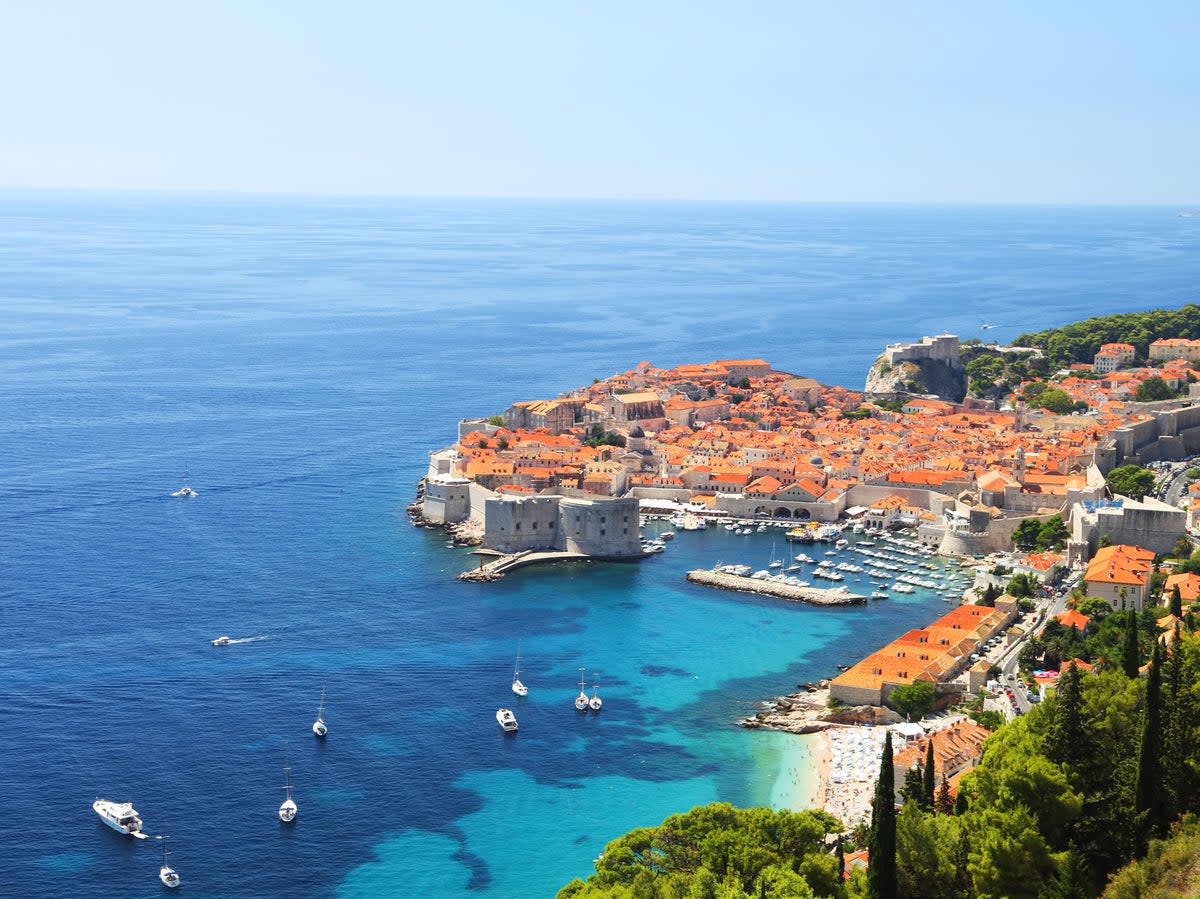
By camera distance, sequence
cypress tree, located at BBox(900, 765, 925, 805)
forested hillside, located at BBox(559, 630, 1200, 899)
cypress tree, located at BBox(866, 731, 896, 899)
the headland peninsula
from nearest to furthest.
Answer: cypress tree, located at BBox(866, 731, 896, 899)
forested hillside, located at BBox(559, 630, 1200, 899)
cypress tree, located at BBox(900, 765, 925, 805)
the headland peninsula

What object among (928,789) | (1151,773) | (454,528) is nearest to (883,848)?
(1151,773)

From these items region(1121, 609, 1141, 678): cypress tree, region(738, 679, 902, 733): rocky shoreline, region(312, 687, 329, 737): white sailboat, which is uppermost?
region(1121, 609, 1141, 678): cypress tree

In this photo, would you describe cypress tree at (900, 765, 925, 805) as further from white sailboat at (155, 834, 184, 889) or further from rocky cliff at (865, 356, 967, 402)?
rocky cliff at (865, 356, 967, 402)

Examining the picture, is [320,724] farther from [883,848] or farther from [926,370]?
[926,370]

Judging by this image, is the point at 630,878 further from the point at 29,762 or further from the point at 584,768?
the point at 29,762

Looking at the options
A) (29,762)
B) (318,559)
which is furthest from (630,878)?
(318,559)

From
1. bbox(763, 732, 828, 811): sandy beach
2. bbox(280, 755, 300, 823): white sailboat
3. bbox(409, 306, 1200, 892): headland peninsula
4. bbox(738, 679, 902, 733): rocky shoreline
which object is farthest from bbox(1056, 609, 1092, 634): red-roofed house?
bbox(280, 755, 300, 823): white sailboat
